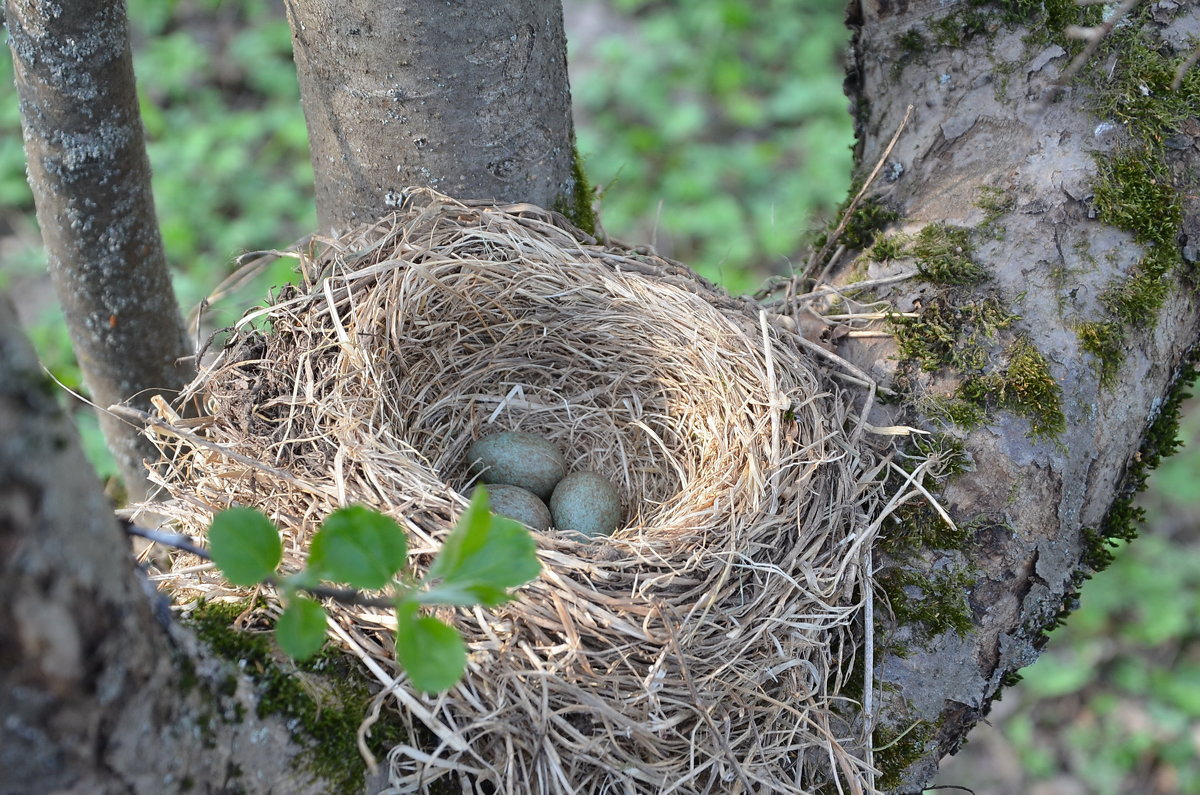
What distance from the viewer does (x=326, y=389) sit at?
1.86 metres

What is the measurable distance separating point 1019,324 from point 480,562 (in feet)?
4.29

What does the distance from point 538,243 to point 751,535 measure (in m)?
0.82

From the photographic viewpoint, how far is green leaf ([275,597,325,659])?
1.04 meters

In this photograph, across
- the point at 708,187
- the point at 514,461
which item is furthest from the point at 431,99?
the point at 708,187

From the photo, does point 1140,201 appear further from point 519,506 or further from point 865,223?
point 519,506

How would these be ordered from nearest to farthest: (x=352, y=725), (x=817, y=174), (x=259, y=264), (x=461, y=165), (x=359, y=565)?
(x=359, y=565) < (x=352, y=725) < (x=461, y=165) < (x=259, y=264) < (x=817, y=174)

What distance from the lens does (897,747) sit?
1.66m

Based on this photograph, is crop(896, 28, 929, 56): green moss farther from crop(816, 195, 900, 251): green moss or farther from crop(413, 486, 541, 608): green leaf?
crop(413, 486, 541, 608): green leaf

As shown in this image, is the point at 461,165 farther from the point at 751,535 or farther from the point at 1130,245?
the point at 1130,245

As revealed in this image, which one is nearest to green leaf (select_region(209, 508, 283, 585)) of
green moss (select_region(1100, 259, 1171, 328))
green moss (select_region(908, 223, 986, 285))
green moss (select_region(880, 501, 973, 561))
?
green moss (select_region(880, 501, 973, 561))

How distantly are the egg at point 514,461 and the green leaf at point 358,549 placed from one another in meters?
1.27

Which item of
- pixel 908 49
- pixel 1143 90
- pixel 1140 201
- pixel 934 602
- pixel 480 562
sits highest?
pixel 908 49

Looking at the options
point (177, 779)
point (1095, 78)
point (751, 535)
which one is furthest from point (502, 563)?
point (1095, 78)

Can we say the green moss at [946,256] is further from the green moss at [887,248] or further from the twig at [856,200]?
the twig at [856,200]
